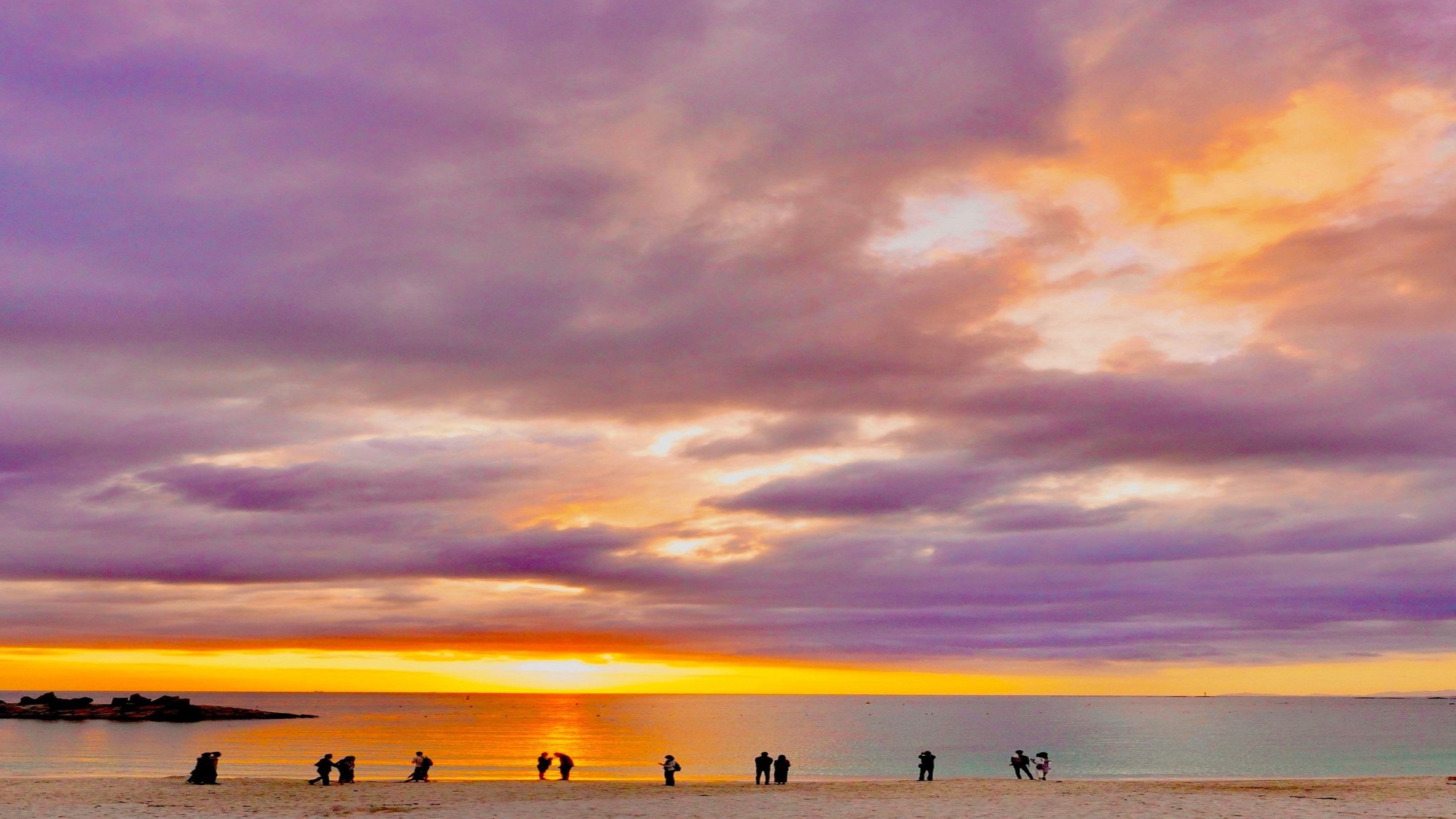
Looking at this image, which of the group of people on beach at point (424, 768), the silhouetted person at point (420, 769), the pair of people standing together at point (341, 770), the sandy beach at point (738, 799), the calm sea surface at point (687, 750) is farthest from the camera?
the calm sea surface at point (687, 750)

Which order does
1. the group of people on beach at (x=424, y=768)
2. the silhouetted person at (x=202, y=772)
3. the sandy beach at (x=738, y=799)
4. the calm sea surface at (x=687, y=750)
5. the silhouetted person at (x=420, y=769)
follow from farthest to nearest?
the calm sea surface at (x=687, y=750), the silhouetted person at (x=420, y=769), the group of people on beach at (x=424, y=768), the silhouetted person at (x=202, y=772), the sandy beach at (x=738, y=799)

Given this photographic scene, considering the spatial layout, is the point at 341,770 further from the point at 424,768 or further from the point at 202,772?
the point at 202,772

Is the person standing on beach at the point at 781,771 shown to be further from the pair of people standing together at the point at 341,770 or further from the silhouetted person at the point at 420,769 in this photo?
the pair of people standing together at the point at 341,770

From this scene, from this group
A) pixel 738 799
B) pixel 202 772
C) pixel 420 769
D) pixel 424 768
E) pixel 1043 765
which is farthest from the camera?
pixel 1043 765

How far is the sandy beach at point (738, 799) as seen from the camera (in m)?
43.0

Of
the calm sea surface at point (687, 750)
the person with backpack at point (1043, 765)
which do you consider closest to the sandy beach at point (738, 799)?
the person with backpack at point (1043, 765)

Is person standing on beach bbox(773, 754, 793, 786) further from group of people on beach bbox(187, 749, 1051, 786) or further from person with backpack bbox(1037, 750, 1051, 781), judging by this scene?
person with backpack bbox(1037, 750, 1051, 781)

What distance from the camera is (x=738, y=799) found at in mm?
49844

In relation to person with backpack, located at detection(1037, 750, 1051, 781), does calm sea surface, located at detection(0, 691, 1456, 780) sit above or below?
below

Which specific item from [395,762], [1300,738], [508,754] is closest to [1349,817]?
[395,762]

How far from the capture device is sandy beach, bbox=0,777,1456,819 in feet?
141

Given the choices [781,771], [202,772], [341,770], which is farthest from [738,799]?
Result: [202,772]

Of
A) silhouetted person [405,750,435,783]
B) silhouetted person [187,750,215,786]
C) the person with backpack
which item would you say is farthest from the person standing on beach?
silhouetted person [187,750,215,786]

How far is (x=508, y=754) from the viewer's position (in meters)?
124
